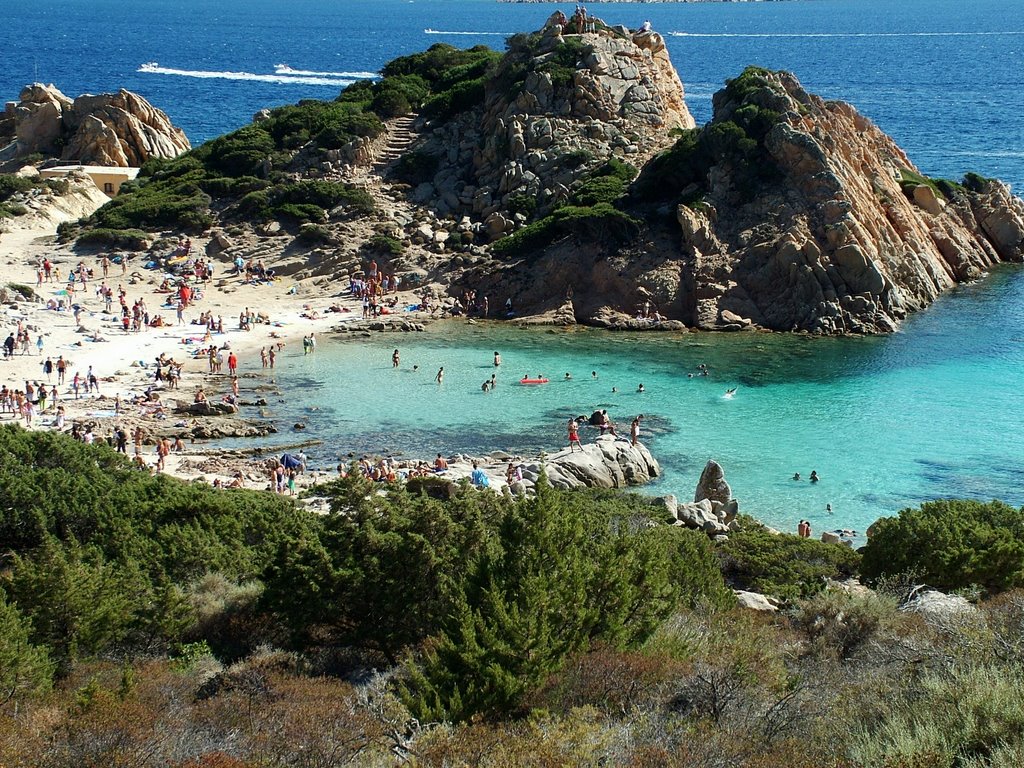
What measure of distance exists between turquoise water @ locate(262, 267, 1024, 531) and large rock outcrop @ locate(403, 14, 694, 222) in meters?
9.32

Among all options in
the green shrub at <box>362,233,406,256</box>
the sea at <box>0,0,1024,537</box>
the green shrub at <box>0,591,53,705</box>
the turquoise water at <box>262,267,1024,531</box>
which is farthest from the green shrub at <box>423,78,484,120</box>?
the green shrub at <box>0,591,53,705</box>

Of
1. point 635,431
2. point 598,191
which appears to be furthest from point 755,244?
point 635,431

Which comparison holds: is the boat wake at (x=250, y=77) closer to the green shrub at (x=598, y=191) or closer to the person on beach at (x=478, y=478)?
the green shrub at (x=598, y=191)

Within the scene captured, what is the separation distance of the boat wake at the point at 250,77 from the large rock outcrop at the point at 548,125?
237ft

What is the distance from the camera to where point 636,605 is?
15.3 m

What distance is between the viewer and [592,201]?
49500mm

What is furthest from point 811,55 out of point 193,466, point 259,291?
point 193,466

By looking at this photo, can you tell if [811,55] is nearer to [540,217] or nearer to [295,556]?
[540,217]

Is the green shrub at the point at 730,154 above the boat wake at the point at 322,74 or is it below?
below

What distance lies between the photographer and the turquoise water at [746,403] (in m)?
32.1

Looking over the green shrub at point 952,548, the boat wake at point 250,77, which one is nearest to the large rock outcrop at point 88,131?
the green shrub at point 952,548

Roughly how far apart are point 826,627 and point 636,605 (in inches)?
145

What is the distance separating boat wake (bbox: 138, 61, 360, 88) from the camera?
129625 mm

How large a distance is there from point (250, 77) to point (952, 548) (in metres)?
127
